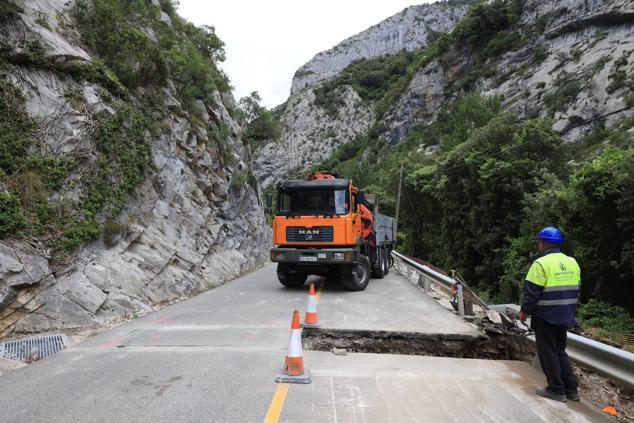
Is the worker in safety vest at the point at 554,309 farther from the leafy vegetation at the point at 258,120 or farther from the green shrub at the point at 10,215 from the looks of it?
the leafy vegetation at the point at 258,120

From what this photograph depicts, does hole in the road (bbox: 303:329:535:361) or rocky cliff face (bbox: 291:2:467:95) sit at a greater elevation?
rocky cliff face (bbox: 291:2:467:95)

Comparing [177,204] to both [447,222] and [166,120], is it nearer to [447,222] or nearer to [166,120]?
[166,120]

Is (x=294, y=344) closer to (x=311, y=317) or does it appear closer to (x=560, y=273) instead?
(x=311, y=317)

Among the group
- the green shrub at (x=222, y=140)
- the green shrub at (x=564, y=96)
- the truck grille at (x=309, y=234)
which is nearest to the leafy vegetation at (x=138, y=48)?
the green shrub at (x=222, y=140)

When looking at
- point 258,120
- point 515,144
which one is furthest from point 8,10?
point 258,120

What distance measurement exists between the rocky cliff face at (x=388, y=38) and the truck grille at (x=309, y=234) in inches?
4850

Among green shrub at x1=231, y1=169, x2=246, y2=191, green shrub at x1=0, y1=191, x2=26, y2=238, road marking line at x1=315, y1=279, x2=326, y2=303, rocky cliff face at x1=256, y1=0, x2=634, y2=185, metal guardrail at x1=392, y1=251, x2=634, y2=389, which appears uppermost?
rocky cliff face at x1=256, y1=0, x2=634, y2=185

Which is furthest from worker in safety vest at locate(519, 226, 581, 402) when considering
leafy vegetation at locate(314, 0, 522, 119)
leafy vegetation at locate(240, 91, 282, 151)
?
leafy vegetation at locate(314, 0, 522, 119)

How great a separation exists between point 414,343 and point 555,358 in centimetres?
258

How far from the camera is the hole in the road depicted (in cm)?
639

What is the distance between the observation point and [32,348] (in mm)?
5934

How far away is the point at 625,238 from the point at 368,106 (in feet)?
334

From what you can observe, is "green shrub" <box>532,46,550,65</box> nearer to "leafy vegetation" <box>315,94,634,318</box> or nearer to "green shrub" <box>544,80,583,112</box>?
"green shrub" <box>544,80,583,112</box>

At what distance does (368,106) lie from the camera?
354ft
